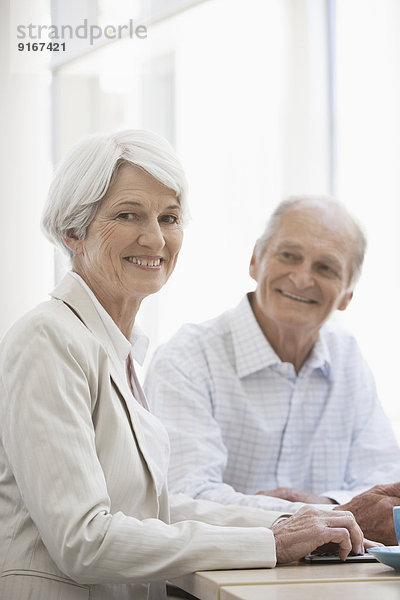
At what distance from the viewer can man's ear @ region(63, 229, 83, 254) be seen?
1.58 metres

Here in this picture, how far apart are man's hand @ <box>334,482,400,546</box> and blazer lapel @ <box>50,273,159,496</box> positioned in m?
0.52

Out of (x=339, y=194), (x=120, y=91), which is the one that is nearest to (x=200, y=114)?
(x=120, y=91)

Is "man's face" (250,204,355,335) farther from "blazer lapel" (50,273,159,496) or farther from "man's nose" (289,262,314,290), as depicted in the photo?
"blazer lapel" (50,273,159,496)

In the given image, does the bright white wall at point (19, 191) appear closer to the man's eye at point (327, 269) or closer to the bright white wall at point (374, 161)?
the man's eye at point (327, 269)

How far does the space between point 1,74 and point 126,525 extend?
249 centimetres

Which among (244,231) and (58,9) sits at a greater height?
(58,9)

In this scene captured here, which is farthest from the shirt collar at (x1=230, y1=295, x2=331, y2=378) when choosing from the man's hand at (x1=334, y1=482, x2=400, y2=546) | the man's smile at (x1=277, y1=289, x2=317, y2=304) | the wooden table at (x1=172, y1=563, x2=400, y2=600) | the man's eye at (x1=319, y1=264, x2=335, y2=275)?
the wooden table at (x1=172, y1=563, x2=400, y2=600)

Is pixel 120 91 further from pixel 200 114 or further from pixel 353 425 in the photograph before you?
pixel 353 425

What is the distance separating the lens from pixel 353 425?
2.41m

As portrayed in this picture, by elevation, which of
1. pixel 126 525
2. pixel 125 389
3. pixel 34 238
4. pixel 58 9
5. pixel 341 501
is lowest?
pixel 341 501

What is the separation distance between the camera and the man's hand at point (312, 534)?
4.35 feet

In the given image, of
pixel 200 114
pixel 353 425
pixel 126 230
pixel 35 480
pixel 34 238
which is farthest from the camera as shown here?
pixel 200 114

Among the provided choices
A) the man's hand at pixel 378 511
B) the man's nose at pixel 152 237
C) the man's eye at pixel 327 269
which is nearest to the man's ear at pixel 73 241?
the man's nose at pixel 152 237

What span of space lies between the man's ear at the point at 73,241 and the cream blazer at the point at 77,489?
195 mm
